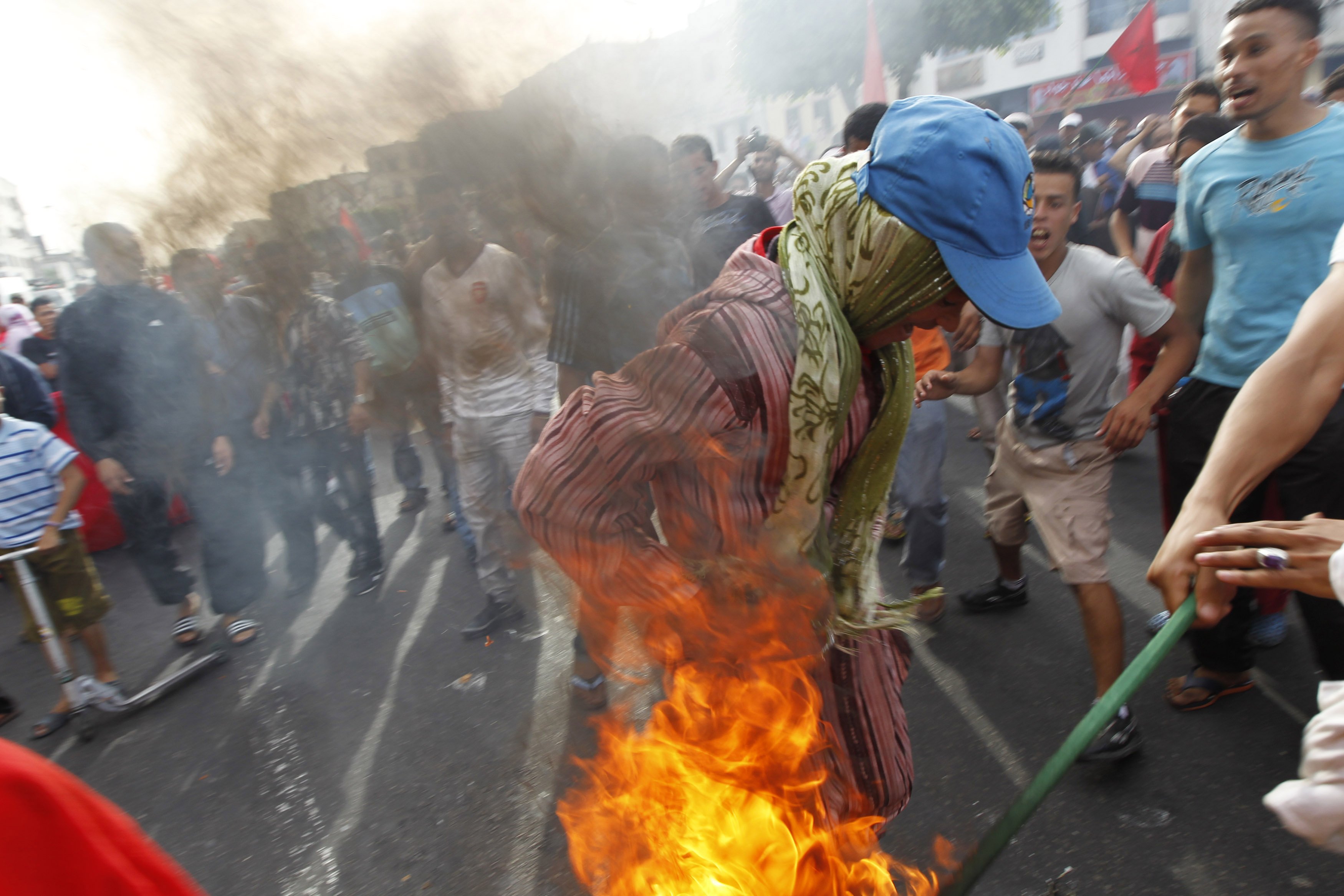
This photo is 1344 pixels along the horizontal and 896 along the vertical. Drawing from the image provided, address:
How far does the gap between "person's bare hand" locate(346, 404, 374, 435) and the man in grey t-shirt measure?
8.66ft

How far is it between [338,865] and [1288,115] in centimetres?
414

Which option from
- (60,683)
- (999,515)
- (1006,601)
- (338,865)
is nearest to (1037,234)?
(999,515)

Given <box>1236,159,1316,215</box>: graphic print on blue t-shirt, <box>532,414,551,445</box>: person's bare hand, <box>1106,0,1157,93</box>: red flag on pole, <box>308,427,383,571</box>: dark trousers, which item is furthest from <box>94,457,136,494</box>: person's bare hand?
<box>1106,0,1157,93</box>: red flag on pole

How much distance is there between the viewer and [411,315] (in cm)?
262

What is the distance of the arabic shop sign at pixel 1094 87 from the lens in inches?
866

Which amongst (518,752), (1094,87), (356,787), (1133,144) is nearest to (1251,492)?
(518,752)

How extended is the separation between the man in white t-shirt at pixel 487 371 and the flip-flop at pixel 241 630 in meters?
1.36

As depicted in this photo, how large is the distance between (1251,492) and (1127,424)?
0.43 meters

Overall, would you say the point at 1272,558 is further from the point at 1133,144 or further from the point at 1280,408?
A: the point at 1133,144

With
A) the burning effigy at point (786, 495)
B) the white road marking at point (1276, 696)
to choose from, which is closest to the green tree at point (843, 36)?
the burning effigy at point (786, 495)

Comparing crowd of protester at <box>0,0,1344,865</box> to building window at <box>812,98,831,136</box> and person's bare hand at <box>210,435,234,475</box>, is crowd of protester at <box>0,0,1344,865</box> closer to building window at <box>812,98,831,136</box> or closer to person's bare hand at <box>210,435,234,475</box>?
person's bare hand at <box>210,435,234,475</box>

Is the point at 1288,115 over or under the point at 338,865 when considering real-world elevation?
over

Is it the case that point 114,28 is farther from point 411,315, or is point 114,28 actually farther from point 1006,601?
point 1006,601

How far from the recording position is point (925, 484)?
365cm
